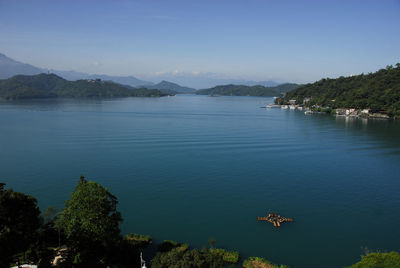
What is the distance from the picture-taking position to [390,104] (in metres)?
52.8

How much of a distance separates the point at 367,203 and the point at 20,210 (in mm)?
16492

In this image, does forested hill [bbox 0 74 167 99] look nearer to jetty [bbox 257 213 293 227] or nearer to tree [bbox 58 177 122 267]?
tree [bbox 58 177 122 267]

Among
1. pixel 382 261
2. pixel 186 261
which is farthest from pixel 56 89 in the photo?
pixel 382 261

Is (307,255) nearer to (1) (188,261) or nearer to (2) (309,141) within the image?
(1) (188,261)

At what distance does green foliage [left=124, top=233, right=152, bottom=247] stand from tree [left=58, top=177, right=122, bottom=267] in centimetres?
163

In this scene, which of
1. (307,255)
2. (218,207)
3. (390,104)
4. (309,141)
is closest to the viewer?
(307,255)

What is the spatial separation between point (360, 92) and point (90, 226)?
6610 cm

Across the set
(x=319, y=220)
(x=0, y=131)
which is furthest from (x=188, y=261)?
(x=0, y=131)

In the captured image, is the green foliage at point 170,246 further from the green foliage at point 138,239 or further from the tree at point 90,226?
the tree at point 90,226

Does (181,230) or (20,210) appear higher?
(20,210)

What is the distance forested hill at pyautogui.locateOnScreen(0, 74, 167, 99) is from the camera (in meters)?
108

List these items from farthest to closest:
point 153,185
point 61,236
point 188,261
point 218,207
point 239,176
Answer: point 239,176, point 153,185, point 218,207, point 61,236, point 188,261

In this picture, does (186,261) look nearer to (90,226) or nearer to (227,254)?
(227,254)

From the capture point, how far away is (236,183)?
1756cm
